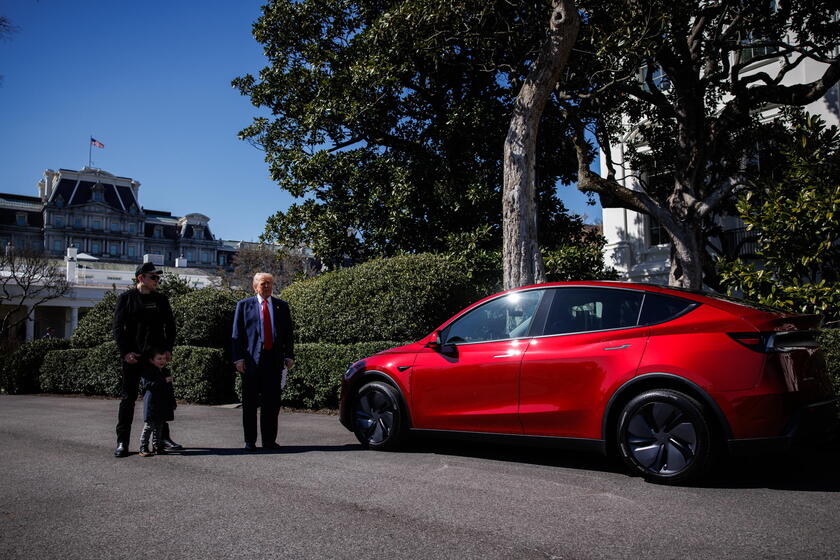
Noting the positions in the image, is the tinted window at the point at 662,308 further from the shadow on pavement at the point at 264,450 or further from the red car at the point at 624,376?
the shadow on pavement at the point at 264,450

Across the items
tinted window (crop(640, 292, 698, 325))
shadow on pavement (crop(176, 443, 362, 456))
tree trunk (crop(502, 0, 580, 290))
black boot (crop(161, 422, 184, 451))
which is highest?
tree trunk (crop(502, 0, 580, 290))

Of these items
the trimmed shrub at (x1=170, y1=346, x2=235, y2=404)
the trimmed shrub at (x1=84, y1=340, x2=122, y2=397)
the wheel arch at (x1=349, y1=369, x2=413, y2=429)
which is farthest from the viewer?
the trimmed shrub at (x1=84, y1=340, x2=122, y2=397)

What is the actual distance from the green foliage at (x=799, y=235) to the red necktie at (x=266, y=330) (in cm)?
640

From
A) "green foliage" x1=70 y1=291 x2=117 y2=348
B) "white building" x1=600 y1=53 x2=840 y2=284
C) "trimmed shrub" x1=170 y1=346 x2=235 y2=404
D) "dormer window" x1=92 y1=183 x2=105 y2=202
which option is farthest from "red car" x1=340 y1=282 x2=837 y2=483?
"dormer window" x1=92 y1=183 x2=105 y2=202

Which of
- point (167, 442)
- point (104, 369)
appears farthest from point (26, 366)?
point (167, 442)

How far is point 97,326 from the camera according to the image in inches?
591

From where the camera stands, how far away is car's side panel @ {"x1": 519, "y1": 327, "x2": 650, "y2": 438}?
5008 millimetres

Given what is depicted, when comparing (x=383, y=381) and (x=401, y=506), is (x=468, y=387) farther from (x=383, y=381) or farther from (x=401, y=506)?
(x=401, y=506)

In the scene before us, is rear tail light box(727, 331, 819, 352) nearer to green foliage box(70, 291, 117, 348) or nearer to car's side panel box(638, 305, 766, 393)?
car's side panel box(638, 305, 766, 393)

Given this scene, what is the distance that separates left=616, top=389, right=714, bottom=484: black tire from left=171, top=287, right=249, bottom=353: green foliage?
9386 mm

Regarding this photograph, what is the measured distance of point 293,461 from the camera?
234 inches

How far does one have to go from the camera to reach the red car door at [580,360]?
5.03 metres

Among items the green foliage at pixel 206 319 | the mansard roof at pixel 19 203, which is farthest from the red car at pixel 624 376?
the mansard roof at pixel 19 203

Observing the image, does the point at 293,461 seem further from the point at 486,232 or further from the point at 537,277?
the point at 486,232
